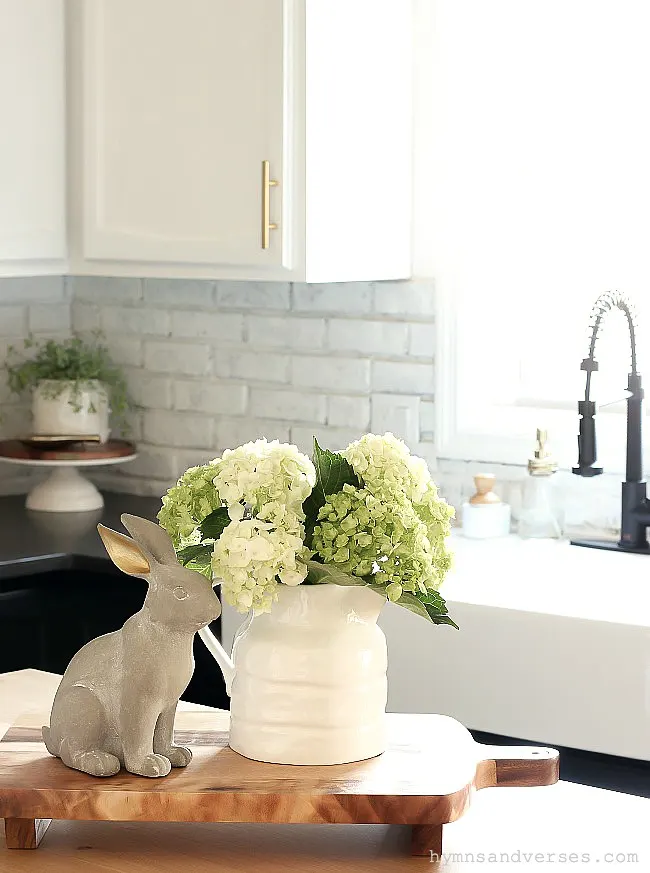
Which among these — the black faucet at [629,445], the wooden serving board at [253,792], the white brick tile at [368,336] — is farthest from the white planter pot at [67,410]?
the wooden serving board at [253,792]

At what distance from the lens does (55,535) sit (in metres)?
2.96

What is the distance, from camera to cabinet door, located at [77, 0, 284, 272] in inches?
108

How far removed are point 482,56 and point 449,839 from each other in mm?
2019

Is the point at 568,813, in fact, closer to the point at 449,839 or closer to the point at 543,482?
the point at 449,839

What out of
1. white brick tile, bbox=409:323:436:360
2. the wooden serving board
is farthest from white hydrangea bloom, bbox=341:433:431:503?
white brick tile, bbox=409:323:436:360

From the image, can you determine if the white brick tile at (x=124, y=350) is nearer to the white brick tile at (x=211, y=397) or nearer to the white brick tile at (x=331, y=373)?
the white brick tile at (x=211, y=397)

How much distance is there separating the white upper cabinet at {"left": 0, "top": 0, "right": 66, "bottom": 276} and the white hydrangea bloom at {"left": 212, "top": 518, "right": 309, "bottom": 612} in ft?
6.19

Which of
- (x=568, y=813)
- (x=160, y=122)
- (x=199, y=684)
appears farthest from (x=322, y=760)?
(x=160, y=122)

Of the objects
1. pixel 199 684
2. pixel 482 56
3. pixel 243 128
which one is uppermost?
pixel 482 56

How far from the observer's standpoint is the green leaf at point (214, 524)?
51.7 inches

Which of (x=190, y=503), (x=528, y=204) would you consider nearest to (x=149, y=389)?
(x=528, y=204)

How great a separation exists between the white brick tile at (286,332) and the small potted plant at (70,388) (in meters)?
0.38

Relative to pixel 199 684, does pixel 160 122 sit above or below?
above

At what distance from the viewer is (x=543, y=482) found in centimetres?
279
